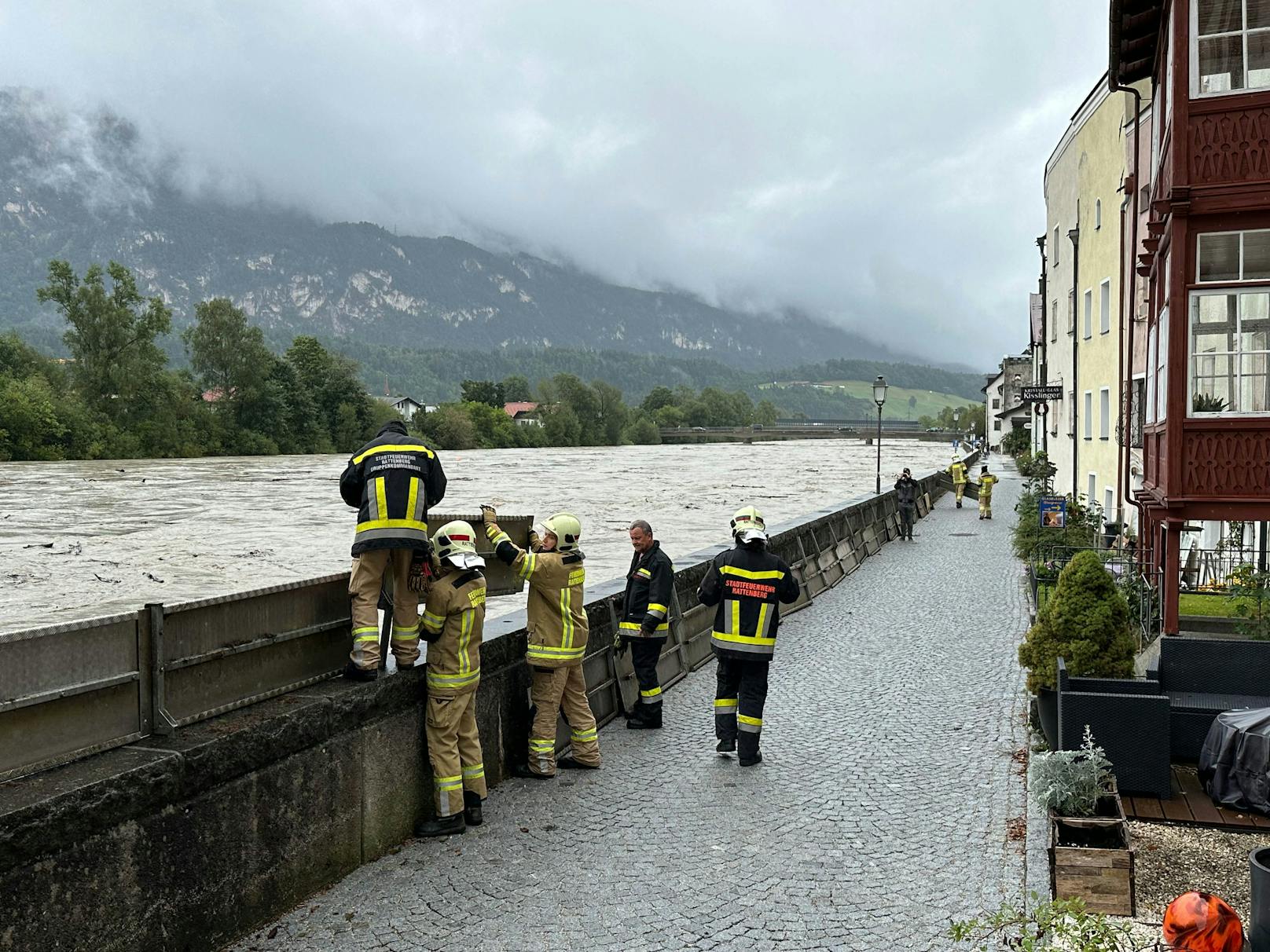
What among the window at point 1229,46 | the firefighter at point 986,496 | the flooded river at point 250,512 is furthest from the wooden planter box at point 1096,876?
the firefighter at point 986,496

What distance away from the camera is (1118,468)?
2477 centimetres

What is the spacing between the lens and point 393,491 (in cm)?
706

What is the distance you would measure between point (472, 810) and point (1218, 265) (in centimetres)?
962

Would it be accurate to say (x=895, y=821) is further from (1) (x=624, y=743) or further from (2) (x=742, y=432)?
(2) (x=742, y=432)

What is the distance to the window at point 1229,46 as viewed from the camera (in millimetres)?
11766

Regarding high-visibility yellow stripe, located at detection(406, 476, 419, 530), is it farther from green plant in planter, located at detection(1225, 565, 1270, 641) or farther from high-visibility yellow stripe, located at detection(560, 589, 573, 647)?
green plant in planter, located at detection(1225, 565, 1270, 641)

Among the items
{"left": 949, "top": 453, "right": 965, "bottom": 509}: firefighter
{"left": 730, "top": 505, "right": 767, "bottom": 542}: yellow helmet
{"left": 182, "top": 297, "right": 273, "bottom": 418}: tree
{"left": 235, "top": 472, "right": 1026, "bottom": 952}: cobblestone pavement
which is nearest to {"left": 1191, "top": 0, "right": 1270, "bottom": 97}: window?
{"left": 235, "top": 472, "right": 1026, "bottom": 952}: cobblestone pavement

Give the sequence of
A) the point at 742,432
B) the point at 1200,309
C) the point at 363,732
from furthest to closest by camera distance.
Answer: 1. the point at 742,432
2. the point at 1200,309
3. the point at 363,732

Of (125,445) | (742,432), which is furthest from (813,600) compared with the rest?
(742,432)

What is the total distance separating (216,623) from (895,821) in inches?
169

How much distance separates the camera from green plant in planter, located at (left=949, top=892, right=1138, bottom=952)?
4.21 meters

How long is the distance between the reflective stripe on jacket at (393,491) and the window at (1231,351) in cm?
884

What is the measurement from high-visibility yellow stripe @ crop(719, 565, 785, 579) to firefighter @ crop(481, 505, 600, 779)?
1.11m

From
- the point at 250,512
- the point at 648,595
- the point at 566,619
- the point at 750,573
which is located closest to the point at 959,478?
the point at 250,512
